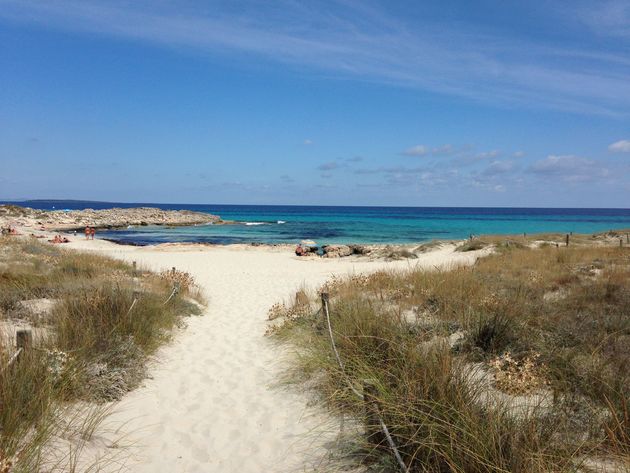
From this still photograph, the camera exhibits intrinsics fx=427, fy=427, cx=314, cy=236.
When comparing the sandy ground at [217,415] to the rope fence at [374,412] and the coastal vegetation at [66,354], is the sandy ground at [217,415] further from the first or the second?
the rope fence at [374,412]

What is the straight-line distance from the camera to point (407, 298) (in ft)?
30.1

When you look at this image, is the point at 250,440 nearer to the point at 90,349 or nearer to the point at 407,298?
the point at 90,349

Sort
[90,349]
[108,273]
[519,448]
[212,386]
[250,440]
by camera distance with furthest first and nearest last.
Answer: [108,273] → [212,386] → [90,349] → [250,440] → [519,448]

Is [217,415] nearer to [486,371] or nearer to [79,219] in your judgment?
[486,371]

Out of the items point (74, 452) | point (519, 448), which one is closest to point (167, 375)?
point (74, 452)

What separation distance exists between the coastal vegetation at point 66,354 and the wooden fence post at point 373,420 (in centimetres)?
254

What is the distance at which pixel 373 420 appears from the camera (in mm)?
4195

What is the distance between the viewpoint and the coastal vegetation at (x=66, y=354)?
360 centimetres

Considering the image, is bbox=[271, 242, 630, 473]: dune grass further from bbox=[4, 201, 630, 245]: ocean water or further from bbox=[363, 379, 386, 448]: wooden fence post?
bbox=[4, 201, 630, 245]: ocean water

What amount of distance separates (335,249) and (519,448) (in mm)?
28645

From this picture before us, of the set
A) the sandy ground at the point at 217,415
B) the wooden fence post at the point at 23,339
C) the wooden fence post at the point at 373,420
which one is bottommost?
the sandy ground at the point at 217,415

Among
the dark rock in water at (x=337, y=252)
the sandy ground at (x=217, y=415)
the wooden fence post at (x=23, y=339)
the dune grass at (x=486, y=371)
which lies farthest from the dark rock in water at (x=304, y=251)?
the wooden fence post at (x=23, y=339)

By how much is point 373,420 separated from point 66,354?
11.4 feet

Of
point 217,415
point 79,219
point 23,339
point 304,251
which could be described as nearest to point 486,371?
point 217,415
